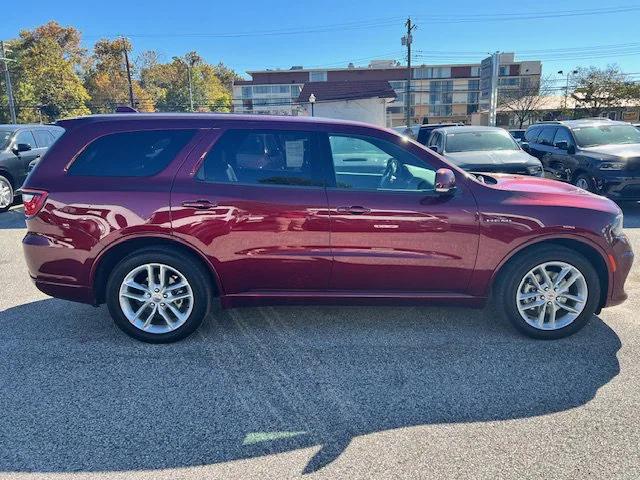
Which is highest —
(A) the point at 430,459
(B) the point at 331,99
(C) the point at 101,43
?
(C) the point at 101,43

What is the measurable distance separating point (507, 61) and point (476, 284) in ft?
267

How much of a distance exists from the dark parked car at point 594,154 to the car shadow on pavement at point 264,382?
5.47 m

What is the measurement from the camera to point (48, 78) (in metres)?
51.0

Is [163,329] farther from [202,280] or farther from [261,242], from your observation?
[261,242]

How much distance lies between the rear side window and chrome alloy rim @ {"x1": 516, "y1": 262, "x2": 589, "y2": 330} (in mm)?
2858

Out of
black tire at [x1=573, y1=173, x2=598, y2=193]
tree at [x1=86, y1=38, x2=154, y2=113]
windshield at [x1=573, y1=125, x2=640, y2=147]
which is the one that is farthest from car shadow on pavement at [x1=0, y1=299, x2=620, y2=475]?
tree at [x1=86, y1=38, x2=154, y2=113]

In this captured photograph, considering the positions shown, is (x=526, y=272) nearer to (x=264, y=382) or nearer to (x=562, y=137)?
(x=264, y=382)

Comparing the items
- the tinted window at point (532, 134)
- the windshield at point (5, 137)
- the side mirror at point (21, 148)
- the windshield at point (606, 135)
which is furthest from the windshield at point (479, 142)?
the windshield at point (5, 137)

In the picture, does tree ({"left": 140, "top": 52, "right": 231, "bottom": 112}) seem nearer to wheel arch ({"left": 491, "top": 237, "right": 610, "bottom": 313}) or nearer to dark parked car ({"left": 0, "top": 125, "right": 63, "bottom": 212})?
dark parked car ({"left": 0, "top": 125, "right": 63, "bottom": 212})

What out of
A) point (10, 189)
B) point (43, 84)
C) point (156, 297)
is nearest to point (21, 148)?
point (10, 189)

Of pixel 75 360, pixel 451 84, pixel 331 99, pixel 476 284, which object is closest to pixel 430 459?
pixel 476 284

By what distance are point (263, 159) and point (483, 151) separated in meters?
7.32

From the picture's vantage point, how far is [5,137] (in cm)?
1008

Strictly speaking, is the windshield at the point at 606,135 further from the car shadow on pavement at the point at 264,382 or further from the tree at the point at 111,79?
the tree at the point at 111,79
